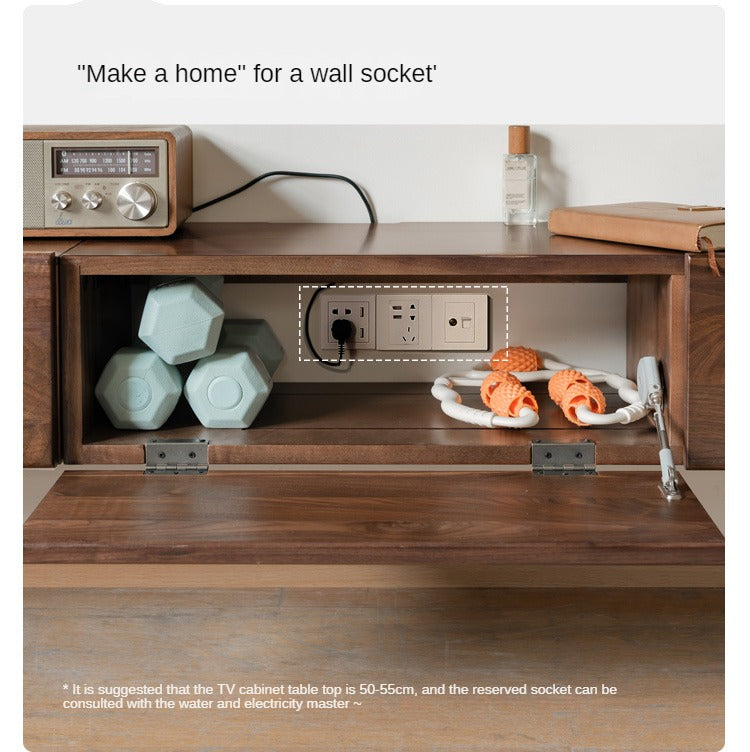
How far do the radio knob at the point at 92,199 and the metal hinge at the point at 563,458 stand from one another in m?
0.65

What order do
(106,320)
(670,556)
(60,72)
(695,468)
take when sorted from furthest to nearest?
1. (60,72)
2. (106,320)
3. (695,468)
4. (670,556)

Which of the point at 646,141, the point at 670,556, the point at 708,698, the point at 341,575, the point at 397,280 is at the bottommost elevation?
the point at 708,698

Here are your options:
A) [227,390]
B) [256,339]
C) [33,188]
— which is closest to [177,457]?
[227,390]

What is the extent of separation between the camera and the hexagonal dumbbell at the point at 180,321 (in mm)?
1462

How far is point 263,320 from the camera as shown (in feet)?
5.78

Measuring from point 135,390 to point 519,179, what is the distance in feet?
2.16

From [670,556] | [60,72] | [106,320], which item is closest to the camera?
[670,556]

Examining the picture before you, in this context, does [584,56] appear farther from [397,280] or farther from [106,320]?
[106,320]

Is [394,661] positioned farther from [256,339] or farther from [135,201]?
[135,201]

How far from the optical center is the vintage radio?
4.88ft

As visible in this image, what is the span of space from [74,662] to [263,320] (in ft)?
1.92

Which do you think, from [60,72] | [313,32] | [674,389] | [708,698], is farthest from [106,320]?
[708,698]

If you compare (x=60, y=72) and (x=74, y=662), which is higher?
(x=60, y=72)

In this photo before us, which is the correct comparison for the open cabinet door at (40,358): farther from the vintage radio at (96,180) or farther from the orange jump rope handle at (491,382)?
the orange jump rope handle at (491,382)
